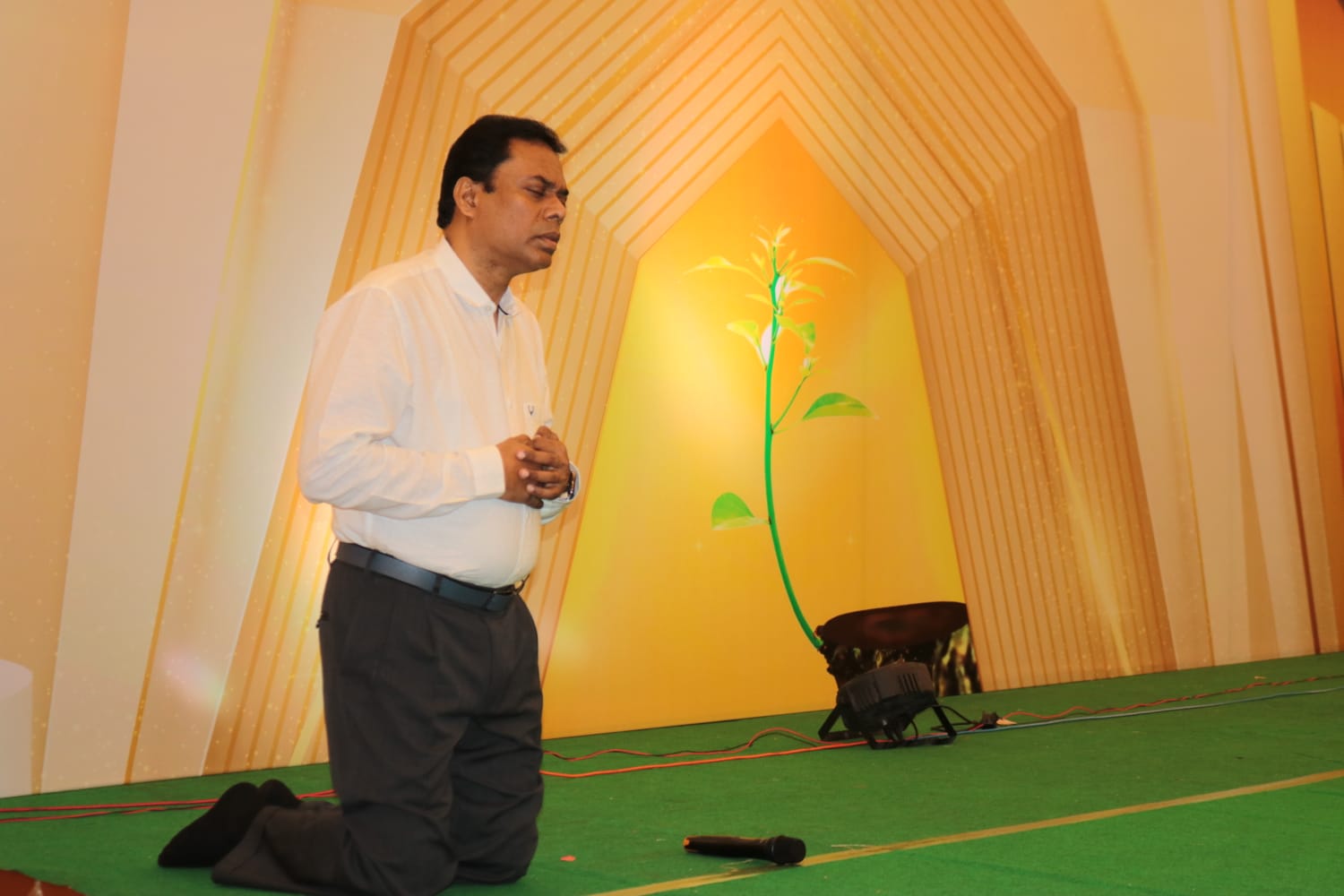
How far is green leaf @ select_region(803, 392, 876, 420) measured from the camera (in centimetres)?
494

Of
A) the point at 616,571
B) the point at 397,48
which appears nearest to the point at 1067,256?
the point at 616,571

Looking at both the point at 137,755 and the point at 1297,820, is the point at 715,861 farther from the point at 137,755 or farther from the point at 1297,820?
the point at 137,755

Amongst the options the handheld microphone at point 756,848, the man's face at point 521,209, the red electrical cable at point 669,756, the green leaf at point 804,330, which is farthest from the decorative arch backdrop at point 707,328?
the handheld microphone at point 756,848

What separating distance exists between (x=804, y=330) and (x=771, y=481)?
57 cm

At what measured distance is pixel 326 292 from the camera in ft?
12.5

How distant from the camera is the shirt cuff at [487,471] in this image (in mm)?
2174

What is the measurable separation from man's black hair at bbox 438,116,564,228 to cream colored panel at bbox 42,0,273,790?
148 cm

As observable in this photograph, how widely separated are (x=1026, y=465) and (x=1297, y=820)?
276cm

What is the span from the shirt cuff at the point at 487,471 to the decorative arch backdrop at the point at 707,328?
1706mm

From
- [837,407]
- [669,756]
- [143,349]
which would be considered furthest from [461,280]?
[837,407]

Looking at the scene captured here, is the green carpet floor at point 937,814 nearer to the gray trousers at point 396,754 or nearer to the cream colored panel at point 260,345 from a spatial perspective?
the gray trousers at point 396,754

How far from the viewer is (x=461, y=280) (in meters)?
2.36

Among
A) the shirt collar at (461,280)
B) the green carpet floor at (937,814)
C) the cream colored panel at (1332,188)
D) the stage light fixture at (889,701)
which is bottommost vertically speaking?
the green carpet floor at (937,814)

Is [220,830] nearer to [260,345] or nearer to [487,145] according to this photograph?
[487,145]
